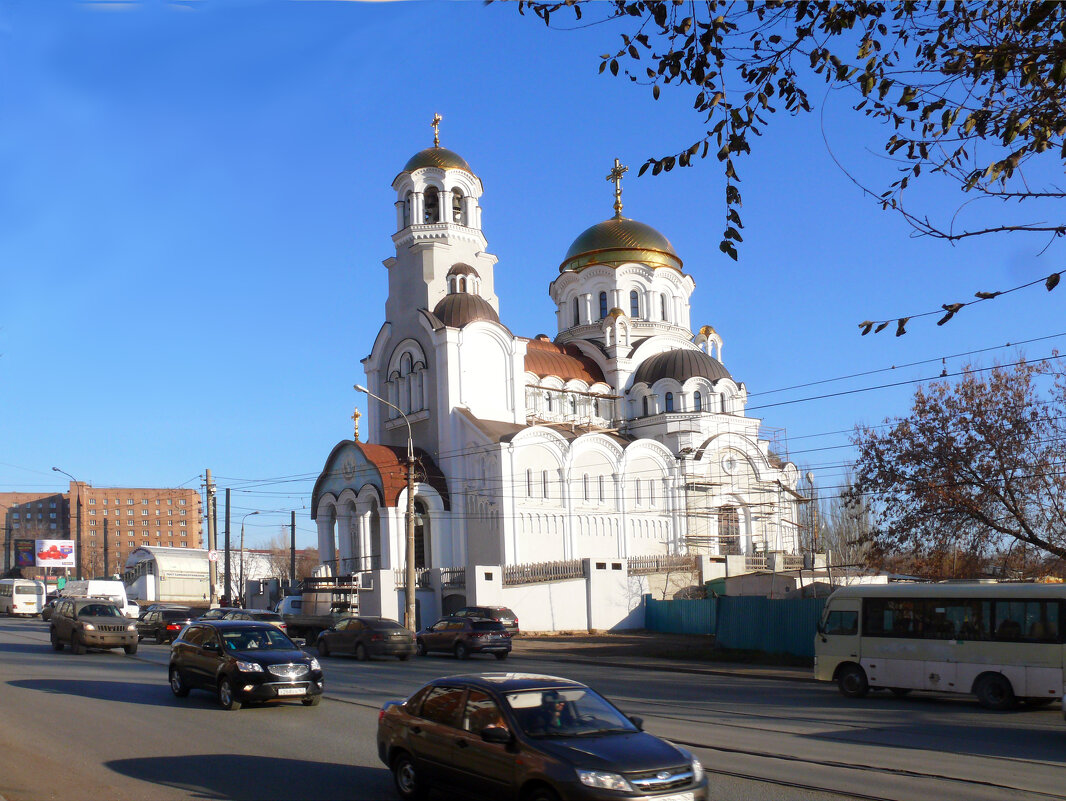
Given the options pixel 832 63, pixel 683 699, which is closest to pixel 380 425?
pixel 683 699

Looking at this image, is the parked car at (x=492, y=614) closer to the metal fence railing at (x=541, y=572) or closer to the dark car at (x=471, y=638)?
the dark car at (x=471, y=638)

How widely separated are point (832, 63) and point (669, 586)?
37400 millimetres

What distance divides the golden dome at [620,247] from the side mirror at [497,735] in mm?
52722

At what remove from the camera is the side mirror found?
8.35 metres

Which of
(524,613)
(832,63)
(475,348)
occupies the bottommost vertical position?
(524,613)

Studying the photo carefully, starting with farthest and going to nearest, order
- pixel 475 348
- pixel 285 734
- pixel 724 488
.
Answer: pixel 724 488 < pixel 475 348 < pixel 285 734

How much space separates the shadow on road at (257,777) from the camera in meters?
9.61

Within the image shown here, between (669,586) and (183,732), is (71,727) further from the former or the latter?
(669,586)

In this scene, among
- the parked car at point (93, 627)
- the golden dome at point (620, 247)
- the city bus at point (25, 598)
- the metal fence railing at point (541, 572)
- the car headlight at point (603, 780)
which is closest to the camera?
the car headlight at point (603, 780)

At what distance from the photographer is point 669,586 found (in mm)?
44312

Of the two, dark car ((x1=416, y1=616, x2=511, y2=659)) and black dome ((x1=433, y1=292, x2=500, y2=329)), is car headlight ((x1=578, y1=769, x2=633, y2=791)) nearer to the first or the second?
dark car ((x1=416, y1=616, x2=511, y2=659))

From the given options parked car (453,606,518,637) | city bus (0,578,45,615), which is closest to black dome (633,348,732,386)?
parked car (453,606,518,637)

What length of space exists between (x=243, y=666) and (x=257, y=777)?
208 inches

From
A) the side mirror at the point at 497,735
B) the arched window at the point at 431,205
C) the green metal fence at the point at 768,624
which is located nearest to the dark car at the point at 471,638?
the green metal fence at the point at 768,624
